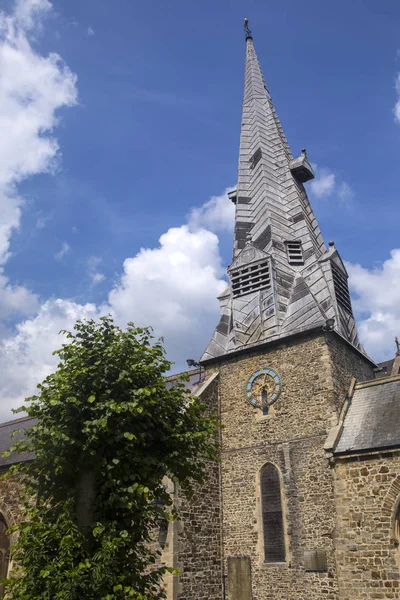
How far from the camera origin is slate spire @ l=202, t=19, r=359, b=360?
1995cm

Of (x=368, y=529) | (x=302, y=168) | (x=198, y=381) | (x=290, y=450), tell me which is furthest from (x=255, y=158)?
(x=368, y=529)

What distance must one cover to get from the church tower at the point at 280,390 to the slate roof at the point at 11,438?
825cm

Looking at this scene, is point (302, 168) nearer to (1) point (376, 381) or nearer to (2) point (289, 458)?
(1) point (376, 381)

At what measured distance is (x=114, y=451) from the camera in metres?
10.8

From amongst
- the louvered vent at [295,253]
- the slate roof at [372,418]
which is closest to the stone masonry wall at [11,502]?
the slate roof at [372,418]

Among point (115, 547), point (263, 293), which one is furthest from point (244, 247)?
point (115, 547)

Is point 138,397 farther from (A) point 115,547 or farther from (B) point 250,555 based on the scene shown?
(B) point 250,555

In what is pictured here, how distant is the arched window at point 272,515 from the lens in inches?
631

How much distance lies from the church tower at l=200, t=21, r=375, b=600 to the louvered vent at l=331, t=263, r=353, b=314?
0.21 ft

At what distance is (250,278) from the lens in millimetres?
21828

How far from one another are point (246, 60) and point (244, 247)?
657 inches

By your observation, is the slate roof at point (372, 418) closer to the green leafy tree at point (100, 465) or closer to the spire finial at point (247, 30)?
the green leafy tree at point (100, 465)

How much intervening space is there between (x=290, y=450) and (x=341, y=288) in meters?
8.08

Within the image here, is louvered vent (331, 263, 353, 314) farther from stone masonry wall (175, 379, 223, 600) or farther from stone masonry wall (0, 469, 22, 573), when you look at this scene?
stone masonry wall (0, 469, 22, 573)
